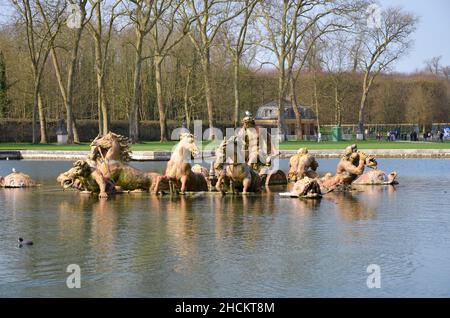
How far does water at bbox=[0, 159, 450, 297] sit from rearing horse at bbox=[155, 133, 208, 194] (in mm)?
651

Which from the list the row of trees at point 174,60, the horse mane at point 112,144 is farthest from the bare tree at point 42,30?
the horse mane at point 112,144

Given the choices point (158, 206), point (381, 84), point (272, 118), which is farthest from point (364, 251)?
point (381, 84)

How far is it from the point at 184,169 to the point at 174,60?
63.2 m

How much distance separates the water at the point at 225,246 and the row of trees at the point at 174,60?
37.7m

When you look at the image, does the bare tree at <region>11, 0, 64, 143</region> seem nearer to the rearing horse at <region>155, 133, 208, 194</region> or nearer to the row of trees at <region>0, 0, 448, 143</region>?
the row of trees at <region>0, 0, 448, 143</region>

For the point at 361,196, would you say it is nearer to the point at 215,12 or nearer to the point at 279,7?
the point at 215,12

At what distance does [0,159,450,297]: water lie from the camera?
31.3 feet

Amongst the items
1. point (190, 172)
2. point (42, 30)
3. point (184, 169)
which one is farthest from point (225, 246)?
point (42, 30)

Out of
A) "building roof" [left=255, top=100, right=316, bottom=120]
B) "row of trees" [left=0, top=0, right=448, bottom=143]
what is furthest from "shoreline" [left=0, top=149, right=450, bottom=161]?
"building roof" [left=255, top=100, right=316, bottom=120]

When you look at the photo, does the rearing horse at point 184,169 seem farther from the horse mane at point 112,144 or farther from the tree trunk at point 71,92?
the tree trunk at point 71,92

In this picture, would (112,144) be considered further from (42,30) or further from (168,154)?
(42,30)

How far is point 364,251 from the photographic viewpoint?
38.2ft

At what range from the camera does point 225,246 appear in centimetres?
1212

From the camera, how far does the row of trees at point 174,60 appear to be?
193 feet
